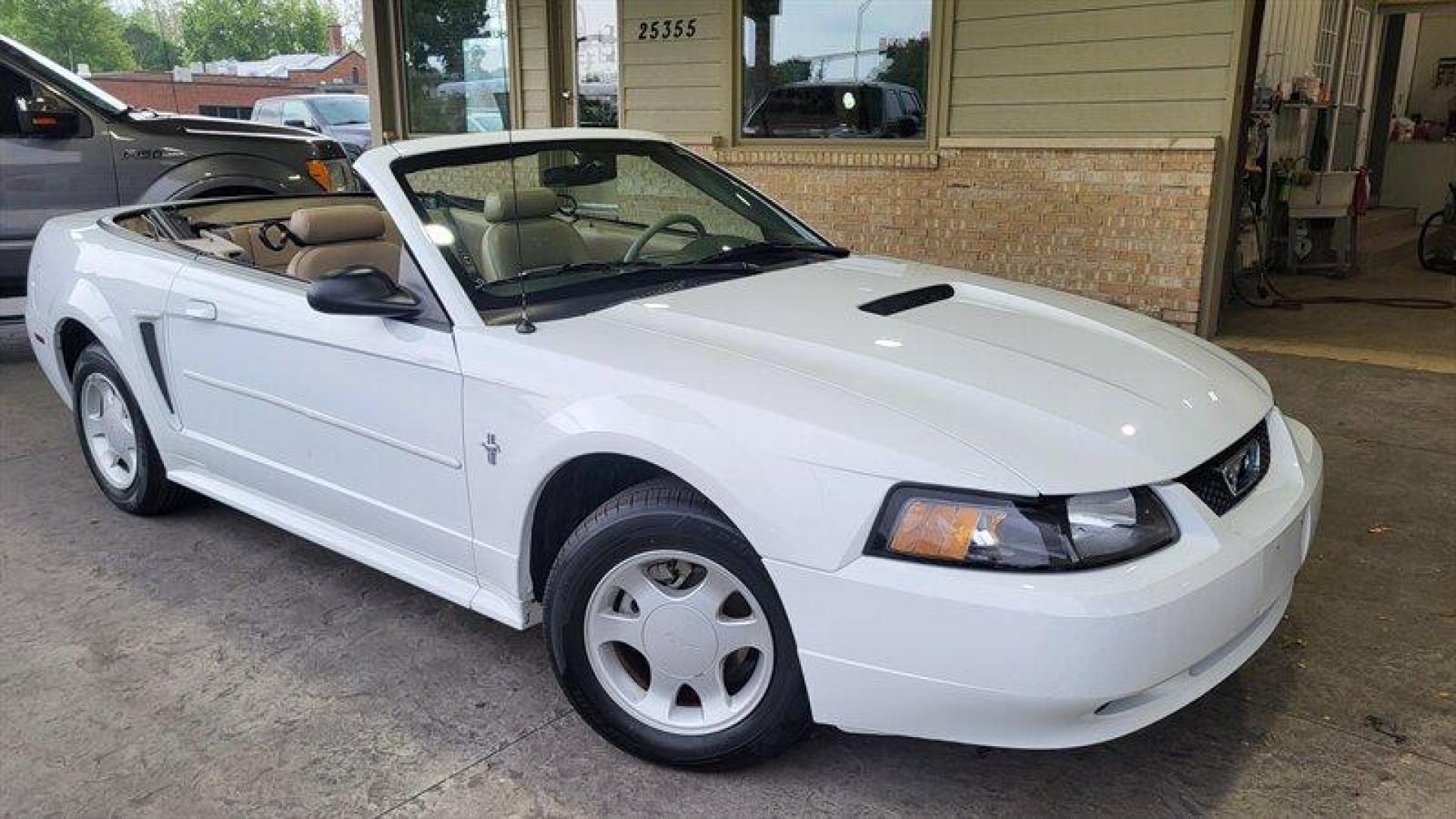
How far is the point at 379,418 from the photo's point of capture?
2932 mm

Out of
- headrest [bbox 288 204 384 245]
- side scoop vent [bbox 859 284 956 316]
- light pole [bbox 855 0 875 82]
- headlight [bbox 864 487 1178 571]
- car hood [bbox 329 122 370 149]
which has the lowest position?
headlight [bbox 864 487 1178 571]

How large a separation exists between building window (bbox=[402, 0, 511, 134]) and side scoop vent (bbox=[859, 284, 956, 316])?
8.57m

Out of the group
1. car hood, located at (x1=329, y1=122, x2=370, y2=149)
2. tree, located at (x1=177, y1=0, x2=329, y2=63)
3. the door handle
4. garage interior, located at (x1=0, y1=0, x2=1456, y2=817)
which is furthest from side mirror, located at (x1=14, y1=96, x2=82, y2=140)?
car hood, located at (x1=329, y1=122, x2=370, y2=149)

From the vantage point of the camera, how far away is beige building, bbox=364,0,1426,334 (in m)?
6.62

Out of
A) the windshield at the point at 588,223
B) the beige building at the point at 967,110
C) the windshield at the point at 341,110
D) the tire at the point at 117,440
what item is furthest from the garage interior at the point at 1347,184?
the windshield at the point at 341,110

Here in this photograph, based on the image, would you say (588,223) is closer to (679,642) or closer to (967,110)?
(679,642)

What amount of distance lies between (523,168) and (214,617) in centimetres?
170

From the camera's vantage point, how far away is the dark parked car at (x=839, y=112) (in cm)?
787

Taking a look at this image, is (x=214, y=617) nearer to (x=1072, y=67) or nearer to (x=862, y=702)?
(x=862, y=702)

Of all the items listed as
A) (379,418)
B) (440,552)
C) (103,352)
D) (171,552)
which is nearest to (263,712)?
(440,552)

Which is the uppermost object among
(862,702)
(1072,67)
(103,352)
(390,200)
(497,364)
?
(1072,67)

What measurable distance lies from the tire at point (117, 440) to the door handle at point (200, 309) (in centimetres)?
65

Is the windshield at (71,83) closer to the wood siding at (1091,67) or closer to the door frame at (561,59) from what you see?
the door frame at (561,59)

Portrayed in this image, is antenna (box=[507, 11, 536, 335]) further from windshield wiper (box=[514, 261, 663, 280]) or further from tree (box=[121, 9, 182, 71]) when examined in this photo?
tree (box=[121, 9, 182, 71])
